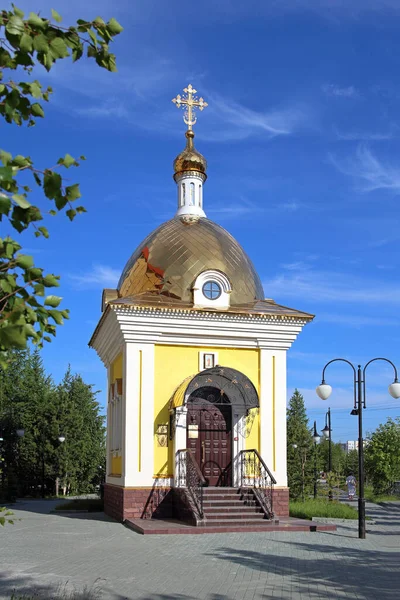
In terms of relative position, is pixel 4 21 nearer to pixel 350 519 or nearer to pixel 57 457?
pixel 350 519

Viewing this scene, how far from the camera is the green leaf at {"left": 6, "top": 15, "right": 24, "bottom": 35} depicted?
12.4 feet

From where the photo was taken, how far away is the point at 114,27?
4137 mm

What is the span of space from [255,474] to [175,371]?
3.30 m

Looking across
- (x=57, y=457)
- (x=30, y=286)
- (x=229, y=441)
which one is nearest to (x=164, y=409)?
(x=229, y=441)

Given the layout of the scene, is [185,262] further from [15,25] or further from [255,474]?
[15,25]

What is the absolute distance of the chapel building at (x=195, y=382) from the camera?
56.0 feet

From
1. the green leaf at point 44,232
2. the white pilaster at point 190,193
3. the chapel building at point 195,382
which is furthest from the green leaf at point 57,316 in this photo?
the white pilaster at point 190,193

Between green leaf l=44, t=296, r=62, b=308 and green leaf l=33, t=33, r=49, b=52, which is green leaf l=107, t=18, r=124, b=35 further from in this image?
green leaf l=44, t=296, r=62, b=308

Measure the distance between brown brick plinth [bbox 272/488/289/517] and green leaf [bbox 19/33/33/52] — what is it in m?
15.4

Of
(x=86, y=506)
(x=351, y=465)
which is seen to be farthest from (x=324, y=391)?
(x=351, y=465)

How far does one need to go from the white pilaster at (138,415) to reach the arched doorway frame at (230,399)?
2.19 feet

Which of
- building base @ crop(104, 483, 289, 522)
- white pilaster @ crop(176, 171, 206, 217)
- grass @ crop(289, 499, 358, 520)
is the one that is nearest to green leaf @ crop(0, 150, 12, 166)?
building base @ crop(104, 483, 289, 522)

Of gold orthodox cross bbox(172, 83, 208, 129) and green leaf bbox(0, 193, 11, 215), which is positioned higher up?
gold orthodox cross bbox(172, 83, 208, 129)

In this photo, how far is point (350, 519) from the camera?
18.2m
